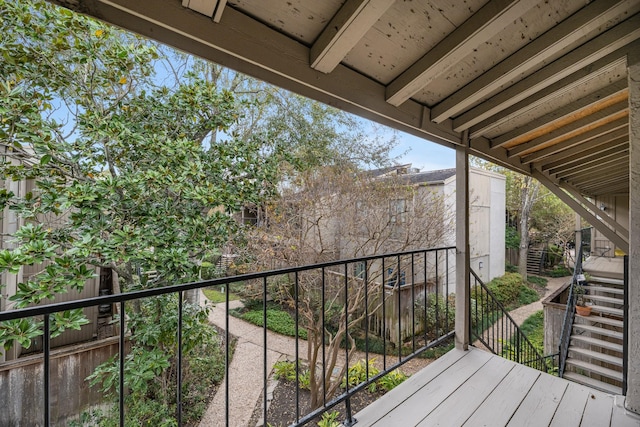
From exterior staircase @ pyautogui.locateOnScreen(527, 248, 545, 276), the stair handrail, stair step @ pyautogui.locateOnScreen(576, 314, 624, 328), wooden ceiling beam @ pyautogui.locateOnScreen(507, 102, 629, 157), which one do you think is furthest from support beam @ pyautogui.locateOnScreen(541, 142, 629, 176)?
exterior staircase @ pyautogui.locateOnScreen(527, 248, 545, 276)

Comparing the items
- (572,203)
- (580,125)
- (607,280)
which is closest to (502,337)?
(572,203)

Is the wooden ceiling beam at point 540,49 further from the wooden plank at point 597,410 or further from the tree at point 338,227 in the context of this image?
the tree at point 338,227

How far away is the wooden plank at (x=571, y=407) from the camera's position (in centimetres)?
163

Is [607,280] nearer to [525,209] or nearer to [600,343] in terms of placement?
[600,343]

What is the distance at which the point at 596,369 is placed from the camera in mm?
4363

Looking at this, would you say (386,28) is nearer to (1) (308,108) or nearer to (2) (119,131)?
(2) (119,131)

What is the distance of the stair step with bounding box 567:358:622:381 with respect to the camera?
4.14 metres

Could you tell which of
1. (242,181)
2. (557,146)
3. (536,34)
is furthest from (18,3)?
(557,146)

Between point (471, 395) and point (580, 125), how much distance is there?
2.48m

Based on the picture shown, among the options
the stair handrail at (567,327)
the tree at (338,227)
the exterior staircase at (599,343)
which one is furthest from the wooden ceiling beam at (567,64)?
the exterior staircase at (599,343)

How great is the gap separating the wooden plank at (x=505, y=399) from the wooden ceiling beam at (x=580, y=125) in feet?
6.98

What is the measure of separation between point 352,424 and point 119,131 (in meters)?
3.38

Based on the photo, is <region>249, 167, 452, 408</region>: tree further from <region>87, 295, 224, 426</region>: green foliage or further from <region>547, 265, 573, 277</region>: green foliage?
<region>547, 265, 573, 277</region>: green foliage

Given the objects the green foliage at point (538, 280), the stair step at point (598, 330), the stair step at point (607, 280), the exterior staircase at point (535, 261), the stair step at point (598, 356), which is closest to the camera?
the stair step at point (598, 356)
